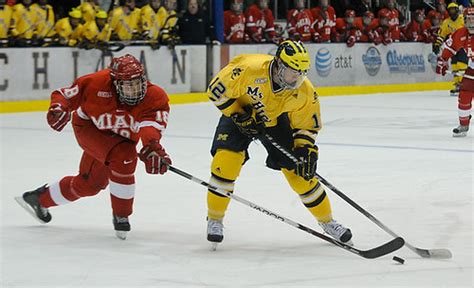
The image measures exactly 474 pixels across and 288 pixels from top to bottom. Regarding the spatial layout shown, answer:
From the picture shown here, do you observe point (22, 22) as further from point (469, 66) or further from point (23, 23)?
point (469, 66)

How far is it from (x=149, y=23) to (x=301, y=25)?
2685mm

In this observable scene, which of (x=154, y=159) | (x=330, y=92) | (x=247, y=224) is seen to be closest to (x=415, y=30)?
(x=330, y=92)

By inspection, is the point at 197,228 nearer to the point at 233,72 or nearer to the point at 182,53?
the point at 233,72

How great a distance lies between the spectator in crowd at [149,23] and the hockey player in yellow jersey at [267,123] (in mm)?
7919

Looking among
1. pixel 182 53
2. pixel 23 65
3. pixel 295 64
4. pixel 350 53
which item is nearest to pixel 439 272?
pixel 295 64

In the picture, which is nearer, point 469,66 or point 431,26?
Answer: point 469,66

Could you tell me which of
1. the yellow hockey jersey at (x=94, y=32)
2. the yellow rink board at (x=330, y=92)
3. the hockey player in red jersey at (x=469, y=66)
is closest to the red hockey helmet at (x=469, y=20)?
the hockey player in red jersey at (x=469, y=66)

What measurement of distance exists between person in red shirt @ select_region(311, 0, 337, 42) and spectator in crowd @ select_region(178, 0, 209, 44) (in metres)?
2.25

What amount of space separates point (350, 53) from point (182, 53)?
3.10m

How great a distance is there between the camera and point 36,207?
16.9 feet

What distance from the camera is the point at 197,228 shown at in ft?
16.9

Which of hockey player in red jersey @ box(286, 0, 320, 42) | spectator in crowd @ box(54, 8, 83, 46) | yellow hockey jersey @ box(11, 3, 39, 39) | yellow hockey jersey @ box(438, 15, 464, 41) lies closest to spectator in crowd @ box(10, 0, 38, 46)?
yellow hockey jersey @ box(11, 3, 39, 39)

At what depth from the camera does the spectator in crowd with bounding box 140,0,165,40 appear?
1259cm

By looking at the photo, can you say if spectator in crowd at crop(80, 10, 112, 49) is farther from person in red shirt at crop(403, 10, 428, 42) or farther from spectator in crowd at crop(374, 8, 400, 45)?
person in red shirt at crop(403, 10, 428, 42)
